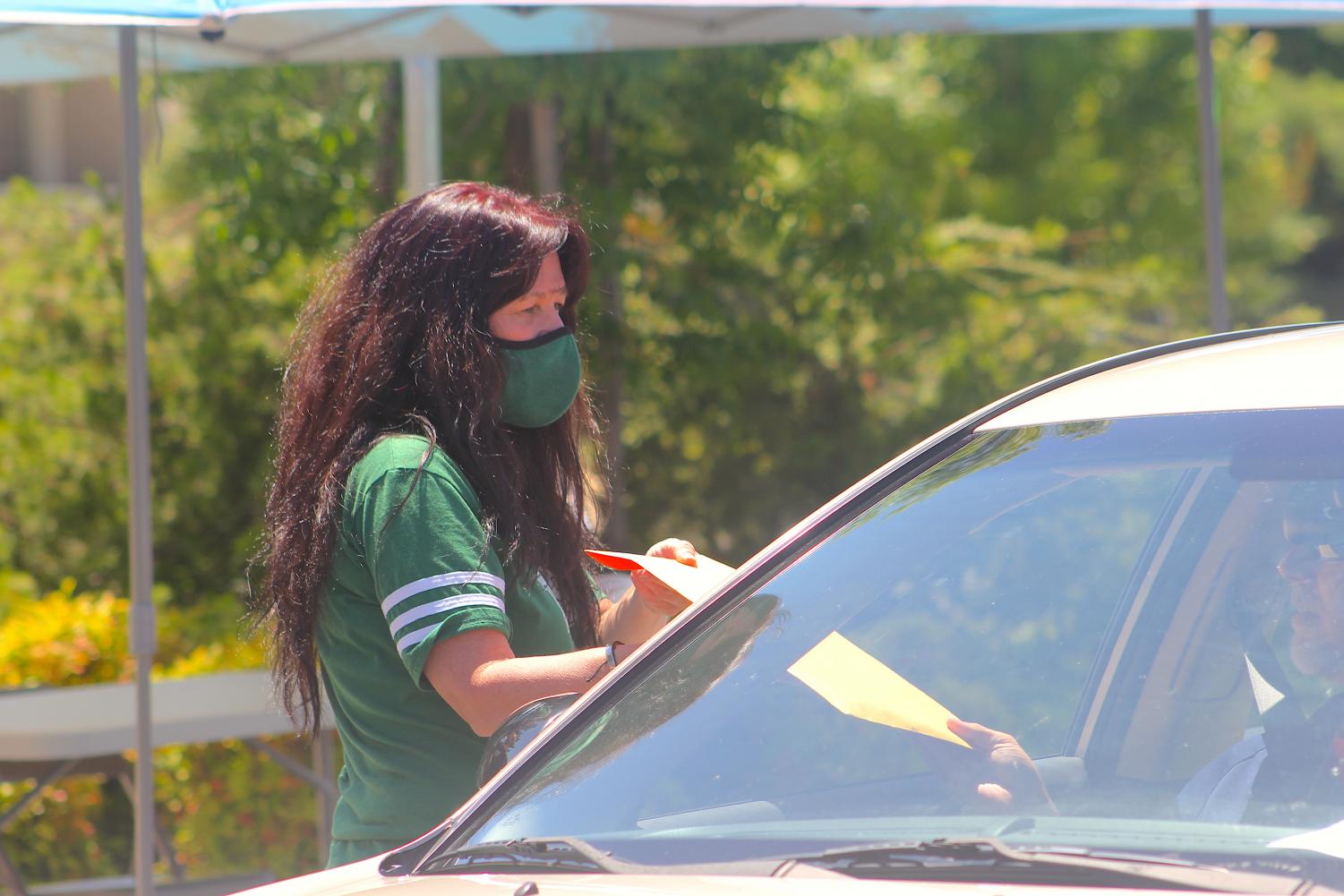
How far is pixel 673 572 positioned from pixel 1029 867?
869 millimetres

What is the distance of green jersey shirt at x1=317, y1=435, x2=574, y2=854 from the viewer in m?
1.98

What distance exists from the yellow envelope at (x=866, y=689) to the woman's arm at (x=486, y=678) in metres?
0.34

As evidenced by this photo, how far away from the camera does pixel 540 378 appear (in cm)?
227

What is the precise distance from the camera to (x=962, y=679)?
165 cm

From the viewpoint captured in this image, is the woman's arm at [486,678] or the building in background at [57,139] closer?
the woman's arm at [486,678]

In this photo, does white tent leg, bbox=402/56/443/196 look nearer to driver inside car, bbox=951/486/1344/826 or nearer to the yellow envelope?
the yellow envelope

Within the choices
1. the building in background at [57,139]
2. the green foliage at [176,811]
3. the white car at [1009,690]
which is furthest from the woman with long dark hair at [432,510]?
the building in background at [57,139]

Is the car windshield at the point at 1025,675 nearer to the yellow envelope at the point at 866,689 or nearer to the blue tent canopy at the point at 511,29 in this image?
the yellow envelope at the point at 866,689

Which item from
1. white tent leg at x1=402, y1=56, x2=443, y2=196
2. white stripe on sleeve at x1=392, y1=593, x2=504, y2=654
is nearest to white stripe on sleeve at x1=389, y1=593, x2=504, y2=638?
white stripe on sleeve at x1=392, y1=593, x2=504, y2=654

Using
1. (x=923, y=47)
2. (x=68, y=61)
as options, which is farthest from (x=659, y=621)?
(x=923, y=47)

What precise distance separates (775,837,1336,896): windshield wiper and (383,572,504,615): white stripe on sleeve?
0.68 meters

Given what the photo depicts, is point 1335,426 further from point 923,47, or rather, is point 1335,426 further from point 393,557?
point 923,47

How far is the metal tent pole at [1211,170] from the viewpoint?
4.21 meters

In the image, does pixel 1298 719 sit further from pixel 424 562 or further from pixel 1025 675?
pixel 424 562
